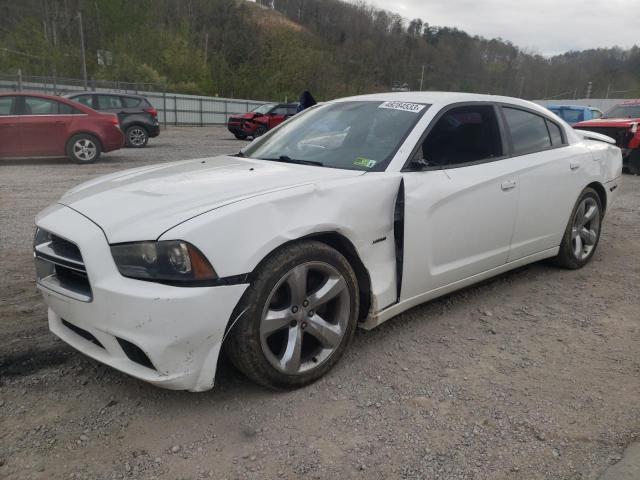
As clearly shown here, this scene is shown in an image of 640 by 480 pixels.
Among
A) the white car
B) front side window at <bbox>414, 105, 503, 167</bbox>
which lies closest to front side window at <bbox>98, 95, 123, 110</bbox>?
the white car

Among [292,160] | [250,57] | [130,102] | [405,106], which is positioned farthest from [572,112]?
[250,57]

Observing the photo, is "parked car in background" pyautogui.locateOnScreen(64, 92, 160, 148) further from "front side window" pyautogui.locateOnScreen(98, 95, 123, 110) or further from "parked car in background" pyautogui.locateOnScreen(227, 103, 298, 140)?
"parked car in background" pyautogui.locateOnScreen(227, 103, 298, 140)

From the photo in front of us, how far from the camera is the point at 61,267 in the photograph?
2.48 m

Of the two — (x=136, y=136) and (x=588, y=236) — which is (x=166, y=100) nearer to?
(x=136, y=136)

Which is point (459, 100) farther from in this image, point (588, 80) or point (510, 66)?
point (510, 66)

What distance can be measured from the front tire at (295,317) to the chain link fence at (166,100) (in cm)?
2673

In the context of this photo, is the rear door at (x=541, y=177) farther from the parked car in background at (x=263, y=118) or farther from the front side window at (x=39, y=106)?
the parked car in background at (x=263, y=118)

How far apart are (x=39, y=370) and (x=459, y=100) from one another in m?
3.09

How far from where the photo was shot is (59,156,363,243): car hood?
2.29 meters

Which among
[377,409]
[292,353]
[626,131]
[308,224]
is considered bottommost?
[377,409]

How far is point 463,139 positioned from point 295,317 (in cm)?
179

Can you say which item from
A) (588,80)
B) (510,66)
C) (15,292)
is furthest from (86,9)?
(15,292)

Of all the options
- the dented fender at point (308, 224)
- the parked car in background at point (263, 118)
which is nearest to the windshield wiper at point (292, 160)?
the dented fender at point (308, 224)

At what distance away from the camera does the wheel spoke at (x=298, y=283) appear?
2.48m
